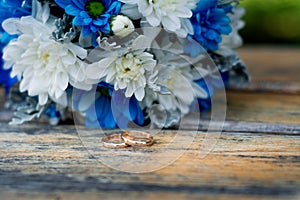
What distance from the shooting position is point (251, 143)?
0.76 m

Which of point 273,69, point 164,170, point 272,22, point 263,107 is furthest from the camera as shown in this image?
point 272,22

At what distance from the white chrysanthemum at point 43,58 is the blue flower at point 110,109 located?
0.12 ft

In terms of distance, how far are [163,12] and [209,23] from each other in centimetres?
11

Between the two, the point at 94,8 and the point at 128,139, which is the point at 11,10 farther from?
the point at 128,139

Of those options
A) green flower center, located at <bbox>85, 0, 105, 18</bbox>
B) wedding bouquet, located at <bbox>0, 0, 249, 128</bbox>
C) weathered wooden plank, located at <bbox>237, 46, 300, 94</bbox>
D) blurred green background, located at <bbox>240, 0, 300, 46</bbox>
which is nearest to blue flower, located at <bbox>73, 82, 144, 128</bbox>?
wedding bouquet, located at <bbox>0, 0, 249, 128</bbox>

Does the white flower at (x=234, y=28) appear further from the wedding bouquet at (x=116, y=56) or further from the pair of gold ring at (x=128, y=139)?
the pair of gold ring at (x=128, y=139)

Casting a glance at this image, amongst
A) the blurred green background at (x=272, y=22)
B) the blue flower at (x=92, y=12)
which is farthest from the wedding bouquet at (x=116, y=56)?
the blurred green background at (x=272, y=22)

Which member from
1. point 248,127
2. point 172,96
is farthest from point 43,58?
point 248,127

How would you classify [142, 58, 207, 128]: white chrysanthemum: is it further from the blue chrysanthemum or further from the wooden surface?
the blue chrysanthemum

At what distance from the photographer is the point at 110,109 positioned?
2.78 feet

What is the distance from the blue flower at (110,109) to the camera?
82cm

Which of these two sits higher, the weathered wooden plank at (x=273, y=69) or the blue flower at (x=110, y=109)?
the blue flower at (x=110, y=109)

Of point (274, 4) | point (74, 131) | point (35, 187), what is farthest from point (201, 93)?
point (274, 4)

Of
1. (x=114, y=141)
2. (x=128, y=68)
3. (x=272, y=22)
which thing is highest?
(x=128, y=68)
